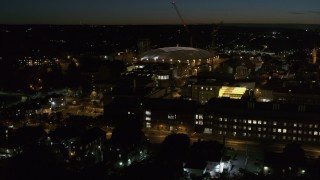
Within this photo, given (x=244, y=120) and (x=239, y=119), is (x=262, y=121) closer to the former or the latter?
(x=244, y=120)

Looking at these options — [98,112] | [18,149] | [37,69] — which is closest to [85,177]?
[18,149]

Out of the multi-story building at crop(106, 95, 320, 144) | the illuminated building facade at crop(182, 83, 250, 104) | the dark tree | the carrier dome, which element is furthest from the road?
A: the carrier dome

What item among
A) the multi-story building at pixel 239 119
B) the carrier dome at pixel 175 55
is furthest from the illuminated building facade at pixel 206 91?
the carrier dome at pixel 175 55

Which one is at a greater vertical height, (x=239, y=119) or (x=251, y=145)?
(x=239, y=119)

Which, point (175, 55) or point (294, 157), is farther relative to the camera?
point (175, 55)

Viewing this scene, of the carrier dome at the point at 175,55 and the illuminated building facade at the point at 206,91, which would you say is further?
the carrier dome at the point at 175,55

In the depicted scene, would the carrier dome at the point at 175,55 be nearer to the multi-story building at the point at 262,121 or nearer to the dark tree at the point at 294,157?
the multi-story building at the point at 262,121

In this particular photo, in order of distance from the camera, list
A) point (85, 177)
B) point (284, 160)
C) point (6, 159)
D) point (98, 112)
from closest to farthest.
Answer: point (85, 177) → point (284, 160) → point (6, 159) → point (98, 112)

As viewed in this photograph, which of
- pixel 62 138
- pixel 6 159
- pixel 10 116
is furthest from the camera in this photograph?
pixel 10 116

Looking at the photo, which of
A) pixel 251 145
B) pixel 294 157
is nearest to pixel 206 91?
pixel 251 145

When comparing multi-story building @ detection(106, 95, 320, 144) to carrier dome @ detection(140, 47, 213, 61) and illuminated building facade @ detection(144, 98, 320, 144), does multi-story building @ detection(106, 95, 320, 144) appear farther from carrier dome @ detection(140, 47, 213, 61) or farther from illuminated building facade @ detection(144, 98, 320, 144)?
carrier dome @ detection(140, 47, 213, 61)

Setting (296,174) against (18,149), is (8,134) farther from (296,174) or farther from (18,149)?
(296,174)
